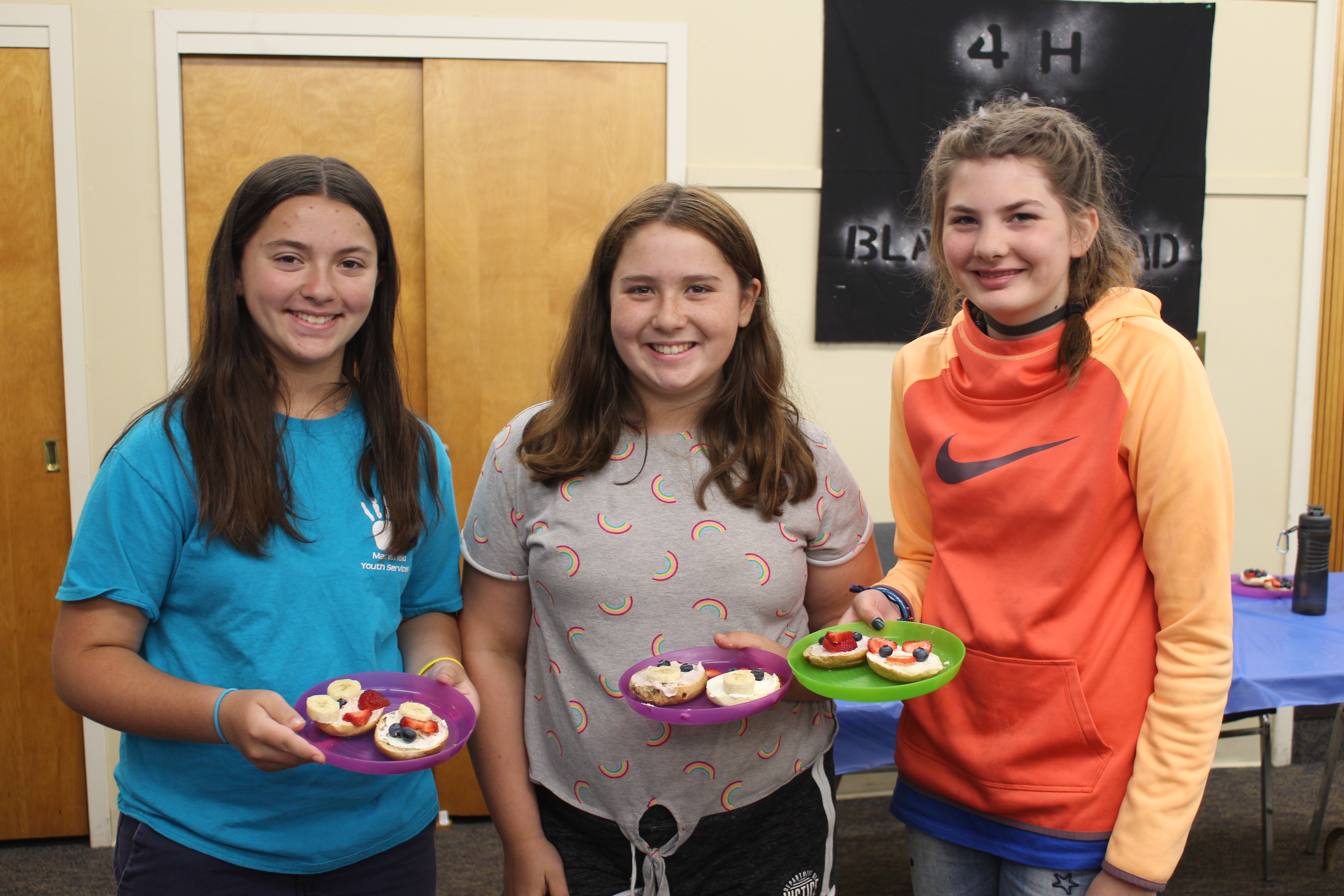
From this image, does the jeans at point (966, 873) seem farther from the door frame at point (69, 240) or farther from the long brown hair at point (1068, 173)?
the door frame at point (69, 240)

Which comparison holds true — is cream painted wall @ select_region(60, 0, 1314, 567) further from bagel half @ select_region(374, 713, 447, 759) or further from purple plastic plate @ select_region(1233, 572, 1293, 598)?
bagel half @ select_region(374, 713, 447, 759)

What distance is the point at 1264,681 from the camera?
2205mm

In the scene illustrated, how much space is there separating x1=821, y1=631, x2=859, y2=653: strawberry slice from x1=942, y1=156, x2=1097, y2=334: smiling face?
54cm

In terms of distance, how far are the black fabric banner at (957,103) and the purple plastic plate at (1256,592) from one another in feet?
4.13

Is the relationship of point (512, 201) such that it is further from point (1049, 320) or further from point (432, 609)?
point (1049, 320)

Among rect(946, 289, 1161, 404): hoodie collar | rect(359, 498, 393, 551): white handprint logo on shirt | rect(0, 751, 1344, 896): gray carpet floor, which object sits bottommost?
rect(0, 751, 1344, 896): gray carpet floor

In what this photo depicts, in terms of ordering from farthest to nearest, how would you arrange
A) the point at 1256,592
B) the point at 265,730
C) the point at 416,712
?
the point at 1256,592, the point at 416,712, the point at 265,730

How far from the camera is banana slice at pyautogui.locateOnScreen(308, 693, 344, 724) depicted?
1198 mm

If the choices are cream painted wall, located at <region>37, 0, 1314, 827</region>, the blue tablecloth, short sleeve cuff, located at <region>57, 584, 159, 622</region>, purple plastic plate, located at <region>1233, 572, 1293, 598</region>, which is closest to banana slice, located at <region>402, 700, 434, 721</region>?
short sleeve cuff, located at <region>57, 584, 159, 622</region>

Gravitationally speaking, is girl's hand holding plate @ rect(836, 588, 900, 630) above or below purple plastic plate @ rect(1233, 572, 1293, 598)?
above

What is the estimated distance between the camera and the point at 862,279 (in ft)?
11.1

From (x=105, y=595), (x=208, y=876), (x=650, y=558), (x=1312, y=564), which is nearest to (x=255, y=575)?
(x=105, y=595)

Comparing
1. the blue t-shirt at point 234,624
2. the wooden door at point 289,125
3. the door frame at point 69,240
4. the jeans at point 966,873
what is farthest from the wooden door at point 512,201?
the jeans at point 966,873

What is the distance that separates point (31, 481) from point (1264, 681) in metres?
3.89
